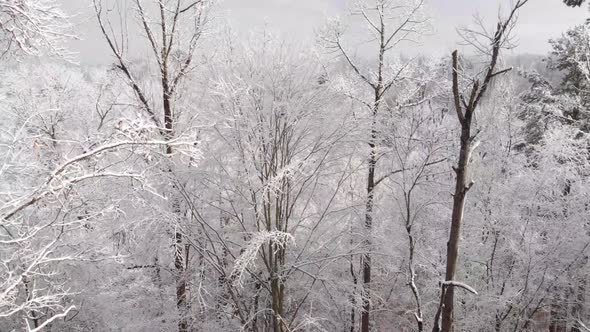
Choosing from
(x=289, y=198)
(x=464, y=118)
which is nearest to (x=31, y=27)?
(x=464, y=118)

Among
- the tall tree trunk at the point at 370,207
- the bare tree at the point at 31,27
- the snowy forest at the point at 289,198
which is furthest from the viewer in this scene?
the tall tree trunk at the point at 370,207

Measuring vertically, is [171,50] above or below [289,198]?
above

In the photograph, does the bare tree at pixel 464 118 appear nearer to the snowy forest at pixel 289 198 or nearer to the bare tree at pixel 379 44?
the snowy forest at pixel 289 198

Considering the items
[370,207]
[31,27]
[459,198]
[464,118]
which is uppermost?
[31,27]

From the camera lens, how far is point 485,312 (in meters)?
12.9

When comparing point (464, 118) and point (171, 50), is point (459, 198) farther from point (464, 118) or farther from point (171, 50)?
point (171, 50)

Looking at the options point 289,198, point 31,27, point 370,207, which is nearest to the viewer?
point 31,27

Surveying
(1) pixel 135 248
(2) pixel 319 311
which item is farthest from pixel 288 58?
(2) pixel 319 311

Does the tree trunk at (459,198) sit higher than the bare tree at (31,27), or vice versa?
the bare tree at (31,27)

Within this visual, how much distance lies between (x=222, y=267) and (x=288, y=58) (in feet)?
14.9

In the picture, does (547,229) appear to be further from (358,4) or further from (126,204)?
(126,204)

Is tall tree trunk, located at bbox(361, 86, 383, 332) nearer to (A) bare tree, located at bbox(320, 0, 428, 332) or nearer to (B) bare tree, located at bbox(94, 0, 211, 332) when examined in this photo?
(A) bare tree, located at bbox(320, 0, 428, 332)

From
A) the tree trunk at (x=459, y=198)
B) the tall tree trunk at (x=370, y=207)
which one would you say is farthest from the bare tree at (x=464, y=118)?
the tall tree trunk at (x=370, y=207)

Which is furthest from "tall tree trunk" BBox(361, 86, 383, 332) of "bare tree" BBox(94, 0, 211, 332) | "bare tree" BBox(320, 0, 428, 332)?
"bare tree" BBox(94, 0, 211, 332)
